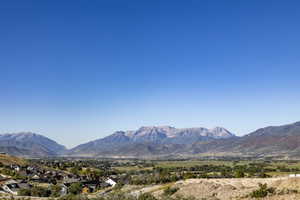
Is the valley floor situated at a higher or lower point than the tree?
higher

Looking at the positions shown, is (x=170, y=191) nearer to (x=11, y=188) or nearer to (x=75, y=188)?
(x=75, y=188)

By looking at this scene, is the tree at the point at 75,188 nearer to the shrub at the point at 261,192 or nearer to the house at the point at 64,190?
the house at the point at 64,190

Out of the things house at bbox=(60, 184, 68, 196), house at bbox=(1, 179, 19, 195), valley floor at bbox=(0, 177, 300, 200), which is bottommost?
house at bbox=(60, 184, 68, 196)

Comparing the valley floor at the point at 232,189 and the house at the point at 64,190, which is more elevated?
the valley floor at the point at 232,189

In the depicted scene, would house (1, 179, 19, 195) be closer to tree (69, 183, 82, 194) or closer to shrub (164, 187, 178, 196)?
tree (69, 183, 82, 194)

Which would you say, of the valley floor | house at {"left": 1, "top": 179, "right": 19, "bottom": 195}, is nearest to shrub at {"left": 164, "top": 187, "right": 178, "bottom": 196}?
the valley floor

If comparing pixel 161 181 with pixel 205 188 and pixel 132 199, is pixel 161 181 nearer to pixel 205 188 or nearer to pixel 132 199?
pixel 205 188

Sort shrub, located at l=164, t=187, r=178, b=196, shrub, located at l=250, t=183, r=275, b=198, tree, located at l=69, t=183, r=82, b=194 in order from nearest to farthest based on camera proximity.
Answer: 1. shrub, located at l=250, t=183, r=275, b=198
2. shrub, located at l=164, t=187, r=178, b=196
3. tree, located at l=69, t=183, r=82, b=194

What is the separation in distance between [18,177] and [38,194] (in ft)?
144

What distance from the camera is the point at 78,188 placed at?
92438 millimetres

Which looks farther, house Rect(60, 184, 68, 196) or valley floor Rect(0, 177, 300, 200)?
house Rect(60, 184, 68, 196)

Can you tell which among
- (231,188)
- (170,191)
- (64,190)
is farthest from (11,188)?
(231,188)

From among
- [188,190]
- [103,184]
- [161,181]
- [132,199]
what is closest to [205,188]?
[188,190]

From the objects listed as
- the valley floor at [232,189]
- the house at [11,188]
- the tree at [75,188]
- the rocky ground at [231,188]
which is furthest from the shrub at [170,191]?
the house at [11,188]
